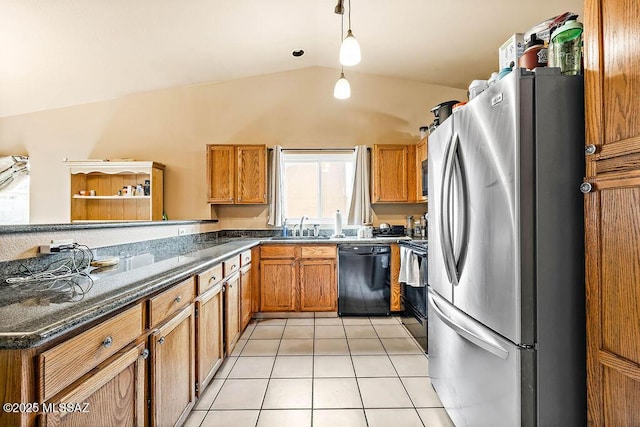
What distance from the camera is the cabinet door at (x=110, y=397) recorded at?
895mm

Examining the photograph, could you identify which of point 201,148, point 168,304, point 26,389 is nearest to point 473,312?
point 168,304

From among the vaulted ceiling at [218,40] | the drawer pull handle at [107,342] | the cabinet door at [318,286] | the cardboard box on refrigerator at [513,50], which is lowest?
the cabinet door at [318,286]

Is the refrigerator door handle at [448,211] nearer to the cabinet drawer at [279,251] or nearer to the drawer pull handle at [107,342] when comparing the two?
the drawer pull handle at [107,342]

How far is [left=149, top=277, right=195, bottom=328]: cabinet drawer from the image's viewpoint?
1.37 m

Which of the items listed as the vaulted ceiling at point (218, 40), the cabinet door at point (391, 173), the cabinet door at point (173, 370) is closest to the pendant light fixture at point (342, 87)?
the vaulted ceiling at point (218, 40)

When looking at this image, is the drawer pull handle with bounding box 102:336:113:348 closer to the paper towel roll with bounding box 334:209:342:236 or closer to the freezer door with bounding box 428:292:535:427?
the freezer door with bounding box 428:292:535:427

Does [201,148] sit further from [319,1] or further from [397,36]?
[397,36]

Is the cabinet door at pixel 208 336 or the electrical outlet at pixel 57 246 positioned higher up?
the electrical outlet at pixel 57 246

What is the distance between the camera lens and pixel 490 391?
1324 mm

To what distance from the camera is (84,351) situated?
0.96 meters

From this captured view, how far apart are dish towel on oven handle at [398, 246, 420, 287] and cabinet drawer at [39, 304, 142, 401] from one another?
2333 millimetres

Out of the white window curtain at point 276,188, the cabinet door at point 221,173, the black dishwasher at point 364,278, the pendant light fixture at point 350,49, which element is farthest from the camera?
the white window curtain at point 276,188

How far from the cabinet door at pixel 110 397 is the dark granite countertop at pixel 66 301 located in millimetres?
195

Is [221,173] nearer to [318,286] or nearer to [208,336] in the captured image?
[318,286]
